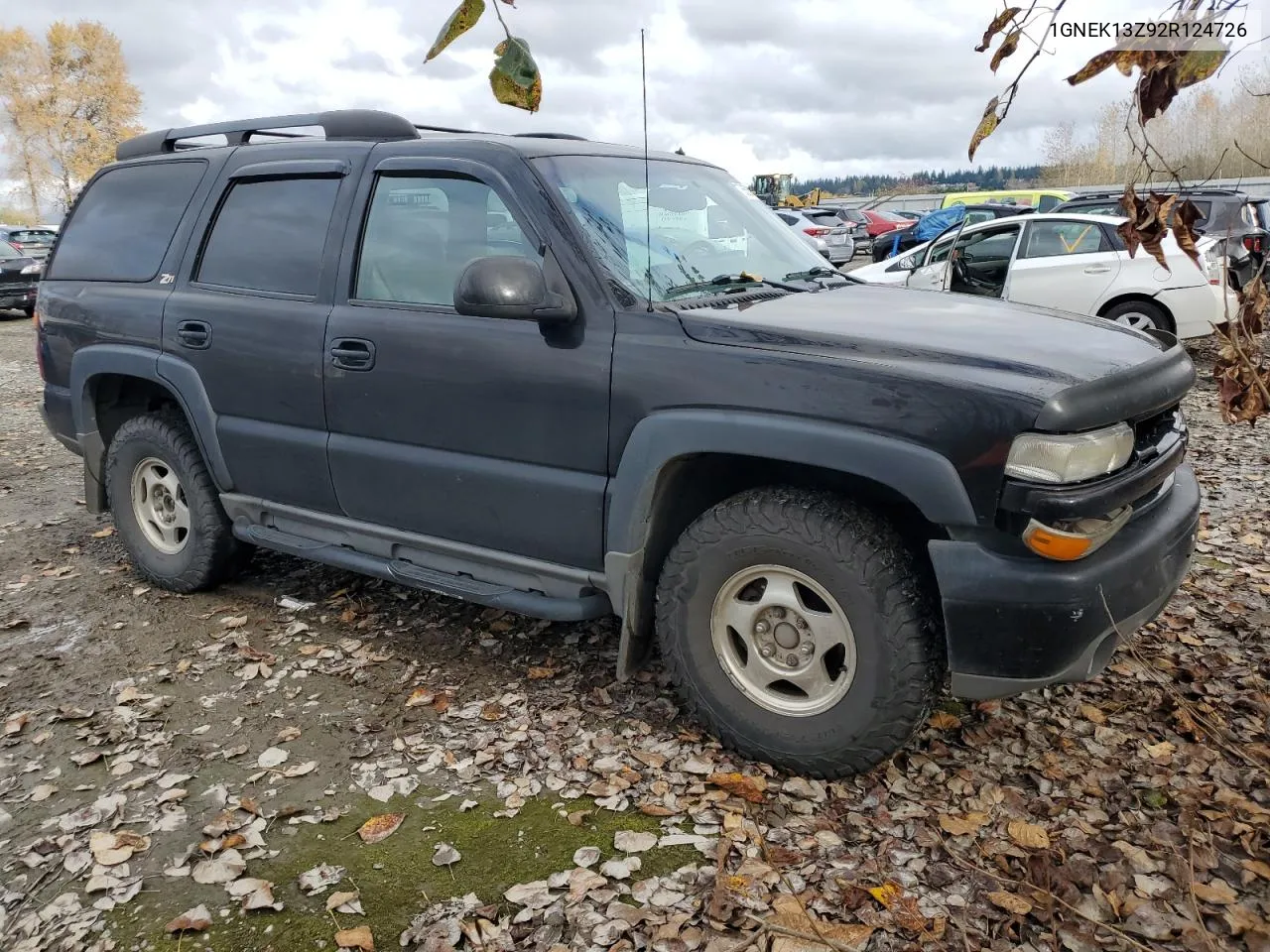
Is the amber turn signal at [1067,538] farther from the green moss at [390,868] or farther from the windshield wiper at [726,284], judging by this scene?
the windshield wiper at [726,284]

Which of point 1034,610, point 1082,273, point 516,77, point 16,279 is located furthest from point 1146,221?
point 16,279

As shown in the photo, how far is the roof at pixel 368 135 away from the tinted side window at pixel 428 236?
0.23 meters

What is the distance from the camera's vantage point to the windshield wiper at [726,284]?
348 centimetres

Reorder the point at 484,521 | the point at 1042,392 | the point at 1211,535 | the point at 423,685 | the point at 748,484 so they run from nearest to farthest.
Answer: the point at 1042,392
the point at 748,484
the point at 484,521
the point at 423,685
the point at 1211,535

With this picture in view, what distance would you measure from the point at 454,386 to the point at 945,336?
1.73m

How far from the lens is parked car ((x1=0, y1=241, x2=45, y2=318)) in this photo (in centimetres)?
1825

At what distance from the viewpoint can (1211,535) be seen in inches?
212

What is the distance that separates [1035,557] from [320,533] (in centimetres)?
294

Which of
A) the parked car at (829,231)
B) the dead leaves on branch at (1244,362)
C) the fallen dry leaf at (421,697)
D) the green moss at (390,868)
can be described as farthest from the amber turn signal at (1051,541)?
the parked car at (829,231)

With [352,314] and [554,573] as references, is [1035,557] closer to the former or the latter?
[554,573]

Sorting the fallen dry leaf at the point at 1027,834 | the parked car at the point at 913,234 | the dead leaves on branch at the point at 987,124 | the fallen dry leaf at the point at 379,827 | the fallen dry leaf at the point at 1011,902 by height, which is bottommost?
the fallen dry leaf at the point at 379,827

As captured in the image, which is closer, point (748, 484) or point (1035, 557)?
point (1035, 557)

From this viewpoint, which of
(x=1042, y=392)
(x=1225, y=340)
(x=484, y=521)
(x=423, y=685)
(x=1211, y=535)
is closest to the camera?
(x=1042, y=392)

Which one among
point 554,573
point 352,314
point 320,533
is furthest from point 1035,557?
point 320,533
